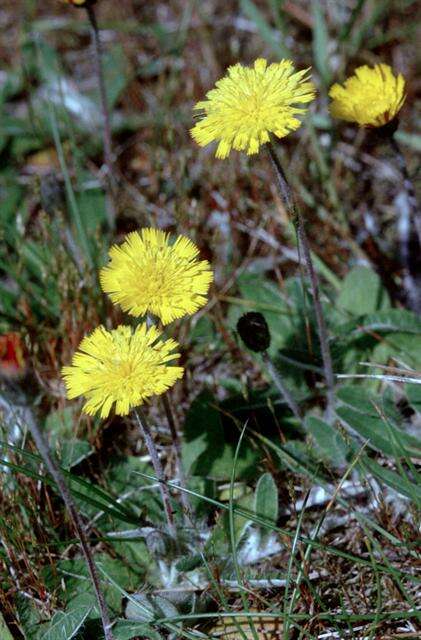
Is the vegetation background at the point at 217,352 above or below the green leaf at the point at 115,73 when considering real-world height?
below

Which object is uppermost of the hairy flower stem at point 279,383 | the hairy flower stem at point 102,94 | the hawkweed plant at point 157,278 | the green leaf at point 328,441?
the hairy flower stem at point 102,94

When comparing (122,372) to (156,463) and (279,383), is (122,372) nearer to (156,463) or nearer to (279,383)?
(156,463)

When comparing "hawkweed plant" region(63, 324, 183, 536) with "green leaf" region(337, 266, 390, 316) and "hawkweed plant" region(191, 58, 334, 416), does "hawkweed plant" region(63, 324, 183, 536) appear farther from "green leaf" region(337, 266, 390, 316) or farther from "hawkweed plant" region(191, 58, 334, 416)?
"green leaf" region(337, 266, 390, 316)

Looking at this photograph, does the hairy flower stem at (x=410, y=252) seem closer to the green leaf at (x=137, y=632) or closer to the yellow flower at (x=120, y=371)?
the yellow flower at (x=120, y=371)

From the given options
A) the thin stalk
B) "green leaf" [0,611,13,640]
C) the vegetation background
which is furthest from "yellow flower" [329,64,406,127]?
"green leaf" [0,611,13,640]

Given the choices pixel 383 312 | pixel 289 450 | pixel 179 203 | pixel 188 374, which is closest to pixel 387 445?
pixel 289 450

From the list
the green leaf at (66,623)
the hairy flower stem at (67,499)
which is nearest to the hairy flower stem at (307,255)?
the hairy flower stem at (67,499)

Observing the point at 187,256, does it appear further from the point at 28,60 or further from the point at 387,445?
the point at 28,60

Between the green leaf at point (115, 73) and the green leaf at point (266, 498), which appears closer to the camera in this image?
the green leaf at point (266, 498)
